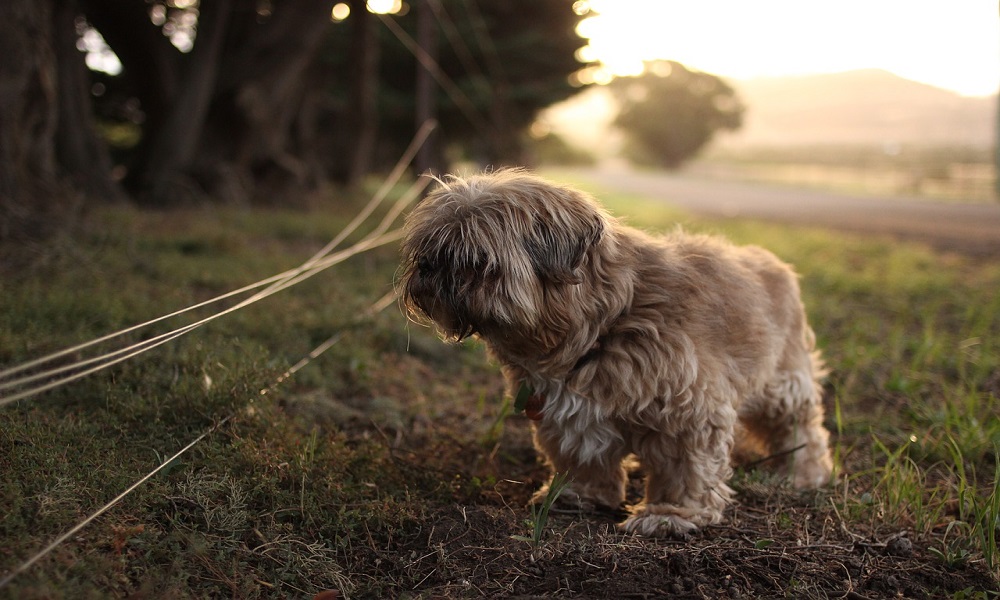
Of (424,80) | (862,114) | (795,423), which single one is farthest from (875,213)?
(862,114)

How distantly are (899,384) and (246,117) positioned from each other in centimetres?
929

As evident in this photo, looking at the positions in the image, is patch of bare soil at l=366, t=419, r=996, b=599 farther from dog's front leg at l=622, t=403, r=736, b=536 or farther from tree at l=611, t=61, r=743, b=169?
tree at l=611, t=61, r=743, b=169

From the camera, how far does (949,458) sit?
4.62 meters

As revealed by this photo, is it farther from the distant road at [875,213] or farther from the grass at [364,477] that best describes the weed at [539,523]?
the distant road at [875,213]

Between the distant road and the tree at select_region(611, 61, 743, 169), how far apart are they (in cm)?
4484

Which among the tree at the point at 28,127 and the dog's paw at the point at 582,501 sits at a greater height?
the tree at the point at 28,127

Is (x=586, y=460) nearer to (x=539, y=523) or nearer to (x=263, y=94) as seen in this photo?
(x=539, y=523)

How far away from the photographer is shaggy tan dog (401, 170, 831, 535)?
3.42 meters

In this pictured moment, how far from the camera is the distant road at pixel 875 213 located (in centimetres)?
1392

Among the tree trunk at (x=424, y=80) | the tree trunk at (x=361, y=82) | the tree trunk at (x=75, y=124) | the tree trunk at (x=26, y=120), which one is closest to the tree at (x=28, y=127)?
the tree trunk at (x=26, y=120)

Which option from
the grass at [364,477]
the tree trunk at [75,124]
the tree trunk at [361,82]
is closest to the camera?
the grass at [364,477]

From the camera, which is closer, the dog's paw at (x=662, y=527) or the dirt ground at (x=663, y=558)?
the dirt ground at (x=663, y=558)

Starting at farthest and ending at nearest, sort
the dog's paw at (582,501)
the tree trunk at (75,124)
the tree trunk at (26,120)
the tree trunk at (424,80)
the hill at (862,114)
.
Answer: the hill at (862,114)
the tree trunk at (424,80)
the tree trunk at (75,124)
the tree trunk at (26,120)
the dog's paw at (582,501)

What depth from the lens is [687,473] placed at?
376cm
